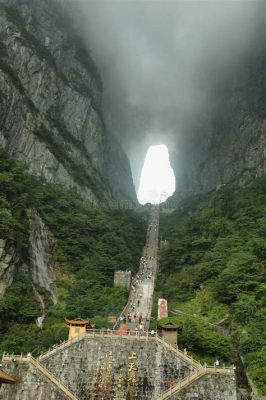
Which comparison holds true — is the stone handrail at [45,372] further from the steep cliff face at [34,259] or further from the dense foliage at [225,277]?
the steep cliff face at [34,259]

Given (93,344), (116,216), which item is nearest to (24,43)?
(116,216)


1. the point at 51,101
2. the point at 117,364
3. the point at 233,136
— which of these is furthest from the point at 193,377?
the point at 233,136

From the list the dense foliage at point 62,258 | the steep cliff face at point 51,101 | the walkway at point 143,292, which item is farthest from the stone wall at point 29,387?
the steep cliff face at point 51,101

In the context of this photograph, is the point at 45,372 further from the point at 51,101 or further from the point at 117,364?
the point at 51,101

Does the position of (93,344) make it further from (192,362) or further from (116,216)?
(116,216)

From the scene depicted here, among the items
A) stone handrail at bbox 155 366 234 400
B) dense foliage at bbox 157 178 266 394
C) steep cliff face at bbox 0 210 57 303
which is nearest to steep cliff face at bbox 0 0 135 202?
steep cliff face at bbox 0 210 57 303

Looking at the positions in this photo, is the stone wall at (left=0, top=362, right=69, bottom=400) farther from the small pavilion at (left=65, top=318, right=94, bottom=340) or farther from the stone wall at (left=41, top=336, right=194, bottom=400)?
the small pavilion at (left=65, top=318, right=94, bottom=340)

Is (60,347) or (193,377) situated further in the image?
(60,347)
